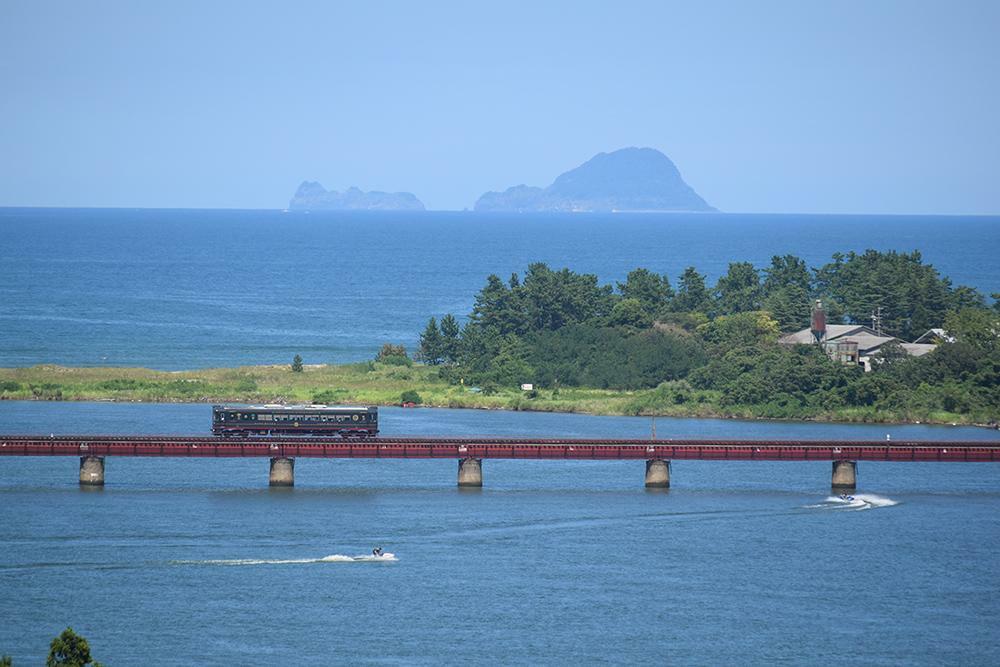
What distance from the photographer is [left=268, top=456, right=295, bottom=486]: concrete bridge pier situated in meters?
110

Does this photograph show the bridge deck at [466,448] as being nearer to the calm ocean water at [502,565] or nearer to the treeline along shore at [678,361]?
the calm ocean water at [502,565]

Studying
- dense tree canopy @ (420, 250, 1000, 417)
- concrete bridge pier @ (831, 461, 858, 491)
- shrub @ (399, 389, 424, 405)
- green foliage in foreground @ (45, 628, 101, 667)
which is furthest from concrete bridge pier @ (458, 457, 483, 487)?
green foliage in foreground @ (45, 628, 101, 667)

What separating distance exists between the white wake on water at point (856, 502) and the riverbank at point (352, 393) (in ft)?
109

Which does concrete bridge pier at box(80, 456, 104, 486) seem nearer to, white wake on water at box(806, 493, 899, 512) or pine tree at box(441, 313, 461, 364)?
white wake on water at box(806, 493, 899, 512)

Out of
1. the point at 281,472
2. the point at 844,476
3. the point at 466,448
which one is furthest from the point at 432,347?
the point at 844,476

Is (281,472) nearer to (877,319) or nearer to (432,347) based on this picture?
(432,347)

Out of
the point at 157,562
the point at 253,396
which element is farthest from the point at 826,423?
the point at 157,562

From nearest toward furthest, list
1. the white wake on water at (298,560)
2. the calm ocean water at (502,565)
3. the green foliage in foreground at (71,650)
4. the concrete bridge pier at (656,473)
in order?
the green foliage in foreground at (71,650) → the calm ocean water at (502,565) → the white wake on water at (298,560) → the concrete bridge pier at (656,473)

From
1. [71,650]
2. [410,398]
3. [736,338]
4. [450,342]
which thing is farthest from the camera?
[450,342]

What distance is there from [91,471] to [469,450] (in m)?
23.8

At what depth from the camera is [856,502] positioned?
108 m

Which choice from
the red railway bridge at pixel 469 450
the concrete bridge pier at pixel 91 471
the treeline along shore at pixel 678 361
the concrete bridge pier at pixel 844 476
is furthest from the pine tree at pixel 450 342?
the concrete bridge pier at pixel 91 471

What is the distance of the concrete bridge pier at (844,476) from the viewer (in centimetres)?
11250

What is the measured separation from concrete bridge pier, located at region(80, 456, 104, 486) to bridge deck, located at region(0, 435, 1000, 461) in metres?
0.47
